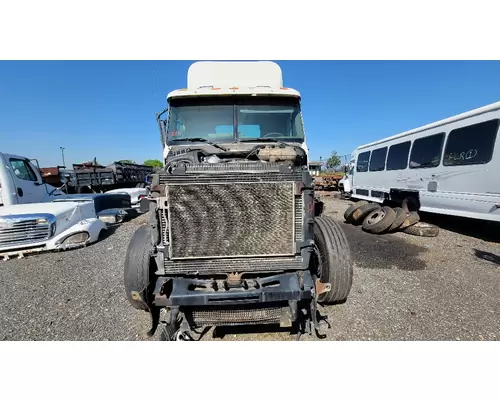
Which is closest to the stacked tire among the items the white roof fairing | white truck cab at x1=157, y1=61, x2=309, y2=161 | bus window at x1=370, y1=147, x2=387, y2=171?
bus window at x1=370, y1=147, x2=387, y2=171

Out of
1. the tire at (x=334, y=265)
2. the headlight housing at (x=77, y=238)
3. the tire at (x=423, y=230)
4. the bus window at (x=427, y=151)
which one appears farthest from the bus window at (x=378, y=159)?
the headlight housing at (x=77, y=238)

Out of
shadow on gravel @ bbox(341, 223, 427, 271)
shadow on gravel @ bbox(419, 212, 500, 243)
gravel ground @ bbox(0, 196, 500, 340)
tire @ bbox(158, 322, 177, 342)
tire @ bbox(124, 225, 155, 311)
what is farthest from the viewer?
shadow on gravel @ bbox(419, 212, 500, 243)

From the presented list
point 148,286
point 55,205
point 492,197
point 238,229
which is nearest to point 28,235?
point 55,205

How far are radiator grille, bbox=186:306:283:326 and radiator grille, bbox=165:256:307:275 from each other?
1.08 feet

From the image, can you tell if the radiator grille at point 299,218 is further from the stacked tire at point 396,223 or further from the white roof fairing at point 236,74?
the stacked tire at point 396,223

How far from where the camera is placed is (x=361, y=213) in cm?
690

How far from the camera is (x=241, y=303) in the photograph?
202 cm

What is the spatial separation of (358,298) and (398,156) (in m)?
6.49

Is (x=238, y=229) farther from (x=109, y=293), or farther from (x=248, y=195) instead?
(x=109, y=293)

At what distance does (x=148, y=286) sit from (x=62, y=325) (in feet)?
3.76

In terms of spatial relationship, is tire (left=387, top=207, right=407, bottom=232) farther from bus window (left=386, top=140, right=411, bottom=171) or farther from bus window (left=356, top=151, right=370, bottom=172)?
bus window (left=356, top=151, right=370, bottom=172)

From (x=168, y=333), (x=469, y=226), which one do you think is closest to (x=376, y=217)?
(x=469, y=226)

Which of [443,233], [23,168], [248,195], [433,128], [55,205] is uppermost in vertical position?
[433,128]

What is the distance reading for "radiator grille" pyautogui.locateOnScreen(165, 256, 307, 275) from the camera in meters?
2.22
